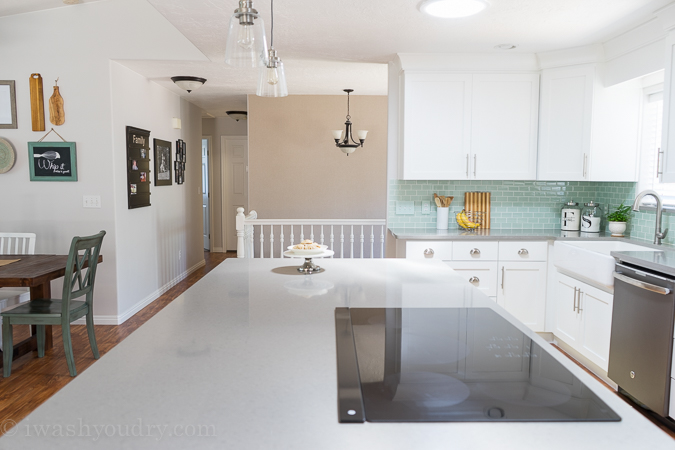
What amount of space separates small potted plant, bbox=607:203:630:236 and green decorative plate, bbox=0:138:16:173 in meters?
4.90

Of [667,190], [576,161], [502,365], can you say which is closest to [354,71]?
[576,161]

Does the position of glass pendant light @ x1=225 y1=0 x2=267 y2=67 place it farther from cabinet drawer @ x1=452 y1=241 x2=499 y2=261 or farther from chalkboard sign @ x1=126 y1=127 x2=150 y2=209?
chalkboard sign @ x1=126 y1=127 x2=150 y2=209

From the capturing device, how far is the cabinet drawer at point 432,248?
383 centimetres

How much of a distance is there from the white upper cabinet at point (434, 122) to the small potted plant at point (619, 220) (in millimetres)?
1177

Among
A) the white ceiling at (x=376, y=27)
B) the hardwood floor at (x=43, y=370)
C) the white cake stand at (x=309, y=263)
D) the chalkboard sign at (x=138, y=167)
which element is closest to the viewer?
the white cake stand at (x=309, y=263)

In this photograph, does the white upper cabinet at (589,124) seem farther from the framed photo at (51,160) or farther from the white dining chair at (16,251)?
the white dining chair at (16,251)

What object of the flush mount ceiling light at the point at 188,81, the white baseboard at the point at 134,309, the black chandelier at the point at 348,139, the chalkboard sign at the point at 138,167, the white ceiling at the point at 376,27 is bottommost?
the white baseboard at the point at 134,309

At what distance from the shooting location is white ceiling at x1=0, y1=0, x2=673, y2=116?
2.97 metres

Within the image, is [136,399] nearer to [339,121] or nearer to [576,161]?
[576,161]

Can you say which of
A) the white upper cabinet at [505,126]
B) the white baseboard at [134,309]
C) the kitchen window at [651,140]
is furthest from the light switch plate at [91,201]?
the kitchen window at [651,140]

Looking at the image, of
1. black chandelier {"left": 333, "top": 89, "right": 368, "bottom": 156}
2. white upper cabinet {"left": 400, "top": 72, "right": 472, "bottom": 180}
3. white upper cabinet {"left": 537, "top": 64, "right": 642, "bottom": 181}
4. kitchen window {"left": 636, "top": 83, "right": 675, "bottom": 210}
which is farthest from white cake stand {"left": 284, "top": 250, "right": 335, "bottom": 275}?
black chandelier {"left": 333, "top": 89, "right": 368, "bottom": 156}

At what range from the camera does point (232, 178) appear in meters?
8.89

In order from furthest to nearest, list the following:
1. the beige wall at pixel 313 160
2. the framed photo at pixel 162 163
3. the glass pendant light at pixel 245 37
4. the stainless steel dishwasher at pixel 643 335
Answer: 1. the beige wall at pixel 313 160
2. the framed photo at pixel 162 163
3. the stainless steel dishwasher at pixel 643 335
4. the glass pendant light at pixel 245 37

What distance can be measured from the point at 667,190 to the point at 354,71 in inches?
113
